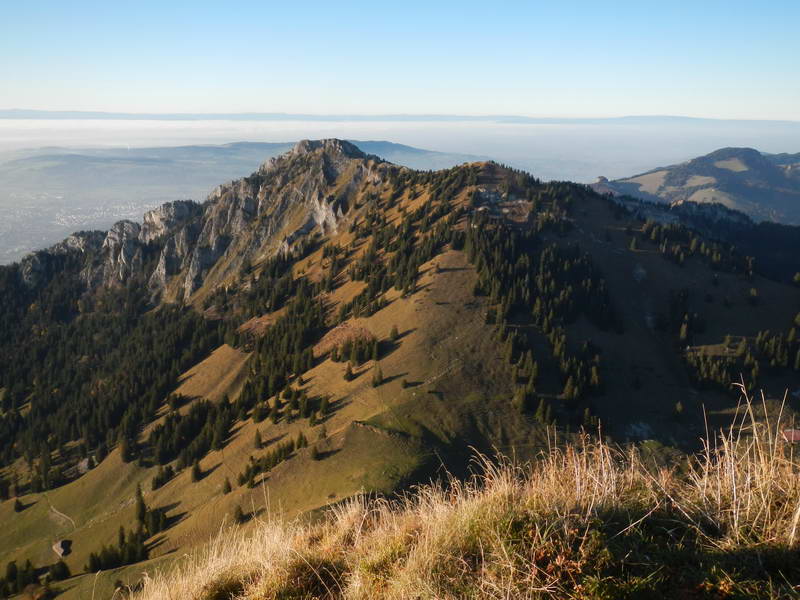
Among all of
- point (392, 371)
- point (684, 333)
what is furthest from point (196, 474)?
point (684, 333)

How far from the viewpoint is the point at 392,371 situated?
74.7m

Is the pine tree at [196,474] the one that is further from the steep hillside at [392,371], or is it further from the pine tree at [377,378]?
the pine tree at [377,378]

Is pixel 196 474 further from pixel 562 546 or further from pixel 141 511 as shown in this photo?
pixel 562 546

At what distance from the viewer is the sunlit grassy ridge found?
19.3ft

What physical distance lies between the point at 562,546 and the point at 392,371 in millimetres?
69023

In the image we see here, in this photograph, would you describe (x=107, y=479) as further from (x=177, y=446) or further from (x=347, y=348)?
(x=347, y=348)

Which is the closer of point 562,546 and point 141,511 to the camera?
point 562,546

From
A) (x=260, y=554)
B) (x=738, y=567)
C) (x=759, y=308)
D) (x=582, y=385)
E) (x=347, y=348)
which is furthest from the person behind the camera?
(x=759, y=308)

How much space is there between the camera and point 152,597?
8.12m

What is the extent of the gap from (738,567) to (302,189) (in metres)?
204

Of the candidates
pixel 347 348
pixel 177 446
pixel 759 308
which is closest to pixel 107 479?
pixel 177 446

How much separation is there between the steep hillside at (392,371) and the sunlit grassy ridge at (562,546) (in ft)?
79.5

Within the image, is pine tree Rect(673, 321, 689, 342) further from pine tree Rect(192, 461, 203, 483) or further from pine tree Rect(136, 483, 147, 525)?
pine tree Rect(136, 483, 147, 525)

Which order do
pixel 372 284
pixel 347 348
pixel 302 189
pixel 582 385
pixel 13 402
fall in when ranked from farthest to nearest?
pixel 302 189, pixel 13 402, pixel 372 284, pixel 347 348, pixel 582 385
